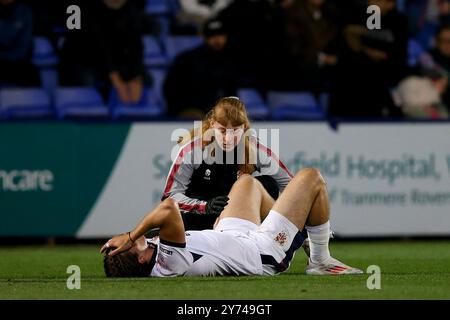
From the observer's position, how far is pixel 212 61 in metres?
15.7

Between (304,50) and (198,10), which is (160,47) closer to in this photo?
(198,10)

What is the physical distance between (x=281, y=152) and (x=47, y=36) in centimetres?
383

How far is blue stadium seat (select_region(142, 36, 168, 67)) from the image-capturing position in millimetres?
16594

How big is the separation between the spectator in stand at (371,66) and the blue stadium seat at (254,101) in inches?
38.2

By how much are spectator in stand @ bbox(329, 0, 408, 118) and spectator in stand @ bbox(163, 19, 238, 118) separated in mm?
1529

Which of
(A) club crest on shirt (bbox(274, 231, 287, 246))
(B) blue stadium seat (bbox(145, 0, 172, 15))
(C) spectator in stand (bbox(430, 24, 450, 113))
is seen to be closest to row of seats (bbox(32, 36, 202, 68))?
(B) blue stadium seat (bbox(145, 0, 172, 15))

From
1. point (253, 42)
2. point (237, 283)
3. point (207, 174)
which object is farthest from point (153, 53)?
point (237, 283)

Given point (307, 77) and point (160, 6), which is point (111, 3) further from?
point (307, 77)

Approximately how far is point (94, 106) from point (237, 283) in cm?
691

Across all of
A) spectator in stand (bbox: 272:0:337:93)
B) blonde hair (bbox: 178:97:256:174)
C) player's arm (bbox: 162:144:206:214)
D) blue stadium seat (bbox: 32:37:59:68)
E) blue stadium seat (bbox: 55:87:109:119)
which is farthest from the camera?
spectator in stand (bbox: 272:0:337:93)

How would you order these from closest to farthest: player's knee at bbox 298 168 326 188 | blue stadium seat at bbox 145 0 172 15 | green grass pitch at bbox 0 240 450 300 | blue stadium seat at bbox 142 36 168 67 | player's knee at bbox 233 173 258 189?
green grass pitch at bbox 0 240 450 300 < player's knee at bbox 298 168 326 188 < player's knee at bbox 233 173 258 189 < blue stadium seat at bbox 142 36 168 67 < blue stadium seat at bbox 145 0 172 15

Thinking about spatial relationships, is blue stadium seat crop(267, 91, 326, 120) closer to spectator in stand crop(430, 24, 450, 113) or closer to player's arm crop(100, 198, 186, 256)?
spectator in stand crop(430, 24, 450, 113)

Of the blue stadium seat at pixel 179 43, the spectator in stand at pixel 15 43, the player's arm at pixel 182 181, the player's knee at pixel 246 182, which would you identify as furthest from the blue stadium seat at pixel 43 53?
the player's knee at pixel 246 182
